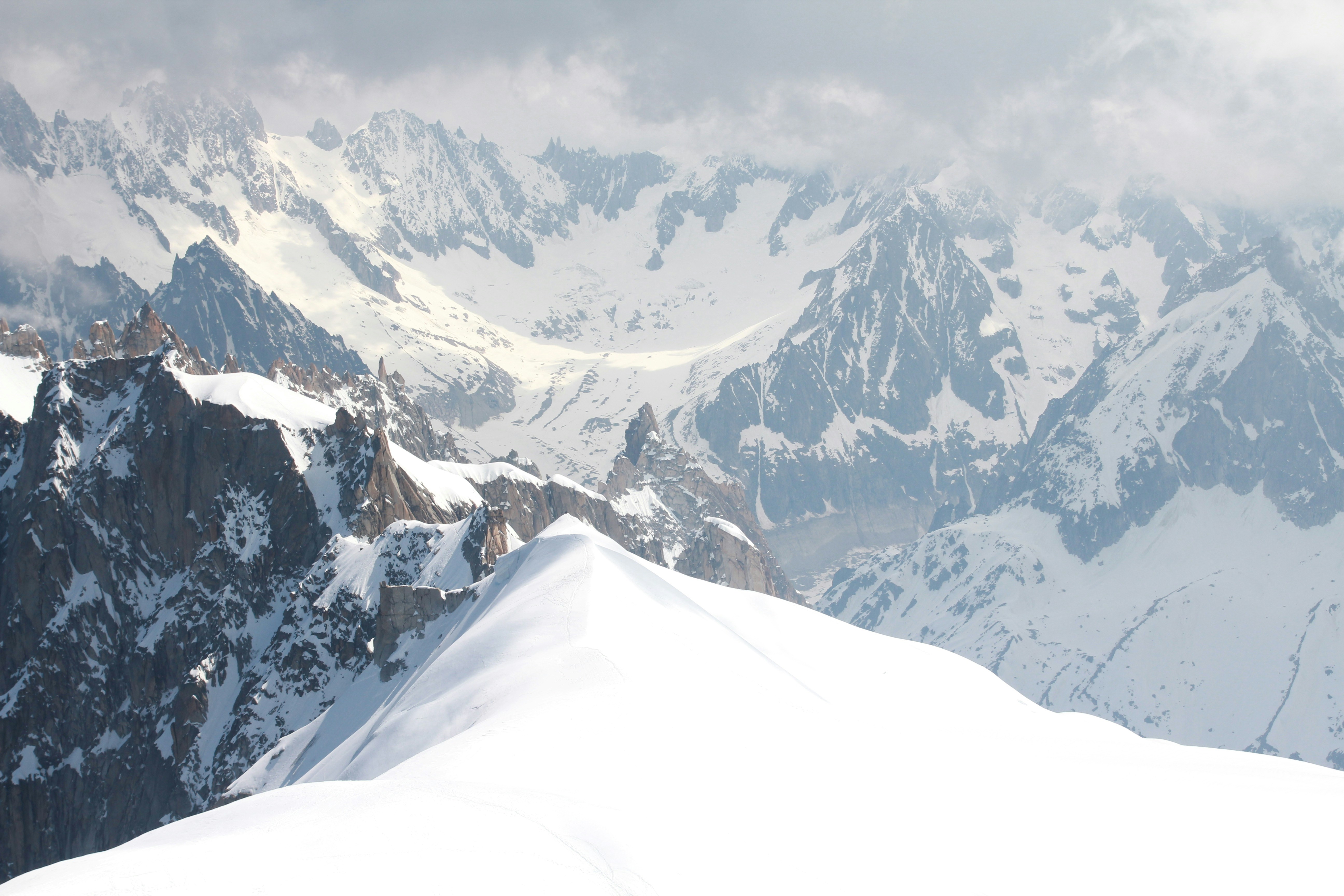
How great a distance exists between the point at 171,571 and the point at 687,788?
348 feet

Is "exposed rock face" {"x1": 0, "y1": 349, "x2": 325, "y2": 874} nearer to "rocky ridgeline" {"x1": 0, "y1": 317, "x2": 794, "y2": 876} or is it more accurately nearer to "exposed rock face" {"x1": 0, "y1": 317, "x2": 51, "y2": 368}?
"rocky ridgeline" {"x1": 0, "y1": 317, "x2": 794, "y2": 876}

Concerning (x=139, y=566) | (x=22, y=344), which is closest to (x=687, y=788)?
(x=139, y=566)

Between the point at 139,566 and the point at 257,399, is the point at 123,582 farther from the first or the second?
the point at 257,399

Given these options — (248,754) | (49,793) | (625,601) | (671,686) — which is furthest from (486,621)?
(49,793)

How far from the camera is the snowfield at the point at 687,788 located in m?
28.6

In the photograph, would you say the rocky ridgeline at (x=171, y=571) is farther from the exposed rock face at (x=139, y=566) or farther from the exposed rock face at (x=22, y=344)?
the exposed rock face at (x=22, y=344)

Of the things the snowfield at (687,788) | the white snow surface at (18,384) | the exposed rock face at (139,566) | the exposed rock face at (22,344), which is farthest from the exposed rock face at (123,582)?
the exposed rock face at (22,344)

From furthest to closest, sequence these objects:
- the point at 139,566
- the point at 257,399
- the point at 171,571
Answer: the point at 257,399 < the point at 139,566 < the point at 171,571

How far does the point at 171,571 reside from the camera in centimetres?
12775

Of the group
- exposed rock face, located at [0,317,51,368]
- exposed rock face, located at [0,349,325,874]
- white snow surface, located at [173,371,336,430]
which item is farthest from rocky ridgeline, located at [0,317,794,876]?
exposed rock face, located at [0,317,51,368]

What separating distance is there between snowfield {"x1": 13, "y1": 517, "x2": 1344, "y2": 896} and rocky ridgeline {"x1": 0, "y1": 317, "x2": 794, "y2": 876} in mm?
20919

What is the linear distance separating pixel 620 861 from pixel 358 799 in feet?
25.9

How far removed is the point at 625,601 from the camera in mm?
74875

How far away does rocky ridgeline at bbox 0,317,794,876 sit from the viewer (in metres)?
108
